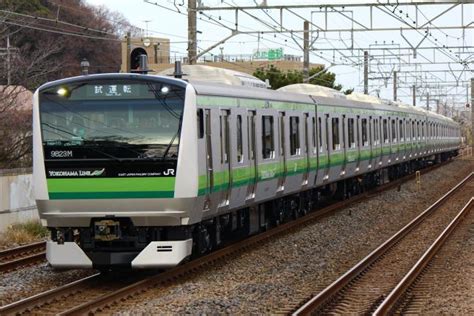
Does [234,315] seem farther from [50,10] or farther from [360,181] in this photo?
[50,10]

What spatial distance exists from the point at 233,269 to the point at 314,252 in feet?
8.10

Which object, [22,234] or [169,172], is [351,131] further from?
[169,172]

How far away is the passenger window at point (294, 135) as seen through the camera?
16875 mm

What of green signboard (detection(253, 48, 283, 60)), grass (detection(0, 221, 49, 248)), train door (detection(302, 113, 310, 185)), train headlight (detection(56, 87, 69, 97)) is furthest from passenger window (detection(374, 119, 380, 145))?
green signboard (detection(253, 48, 283, 60))

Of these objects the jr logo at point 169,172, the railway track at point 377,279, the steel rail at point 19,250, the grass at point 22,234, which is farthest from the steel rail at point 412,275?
the grass at point 22,234

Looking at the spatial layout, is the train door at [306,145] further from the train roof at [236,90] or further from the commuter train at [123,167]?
the commuter train at [123,167]

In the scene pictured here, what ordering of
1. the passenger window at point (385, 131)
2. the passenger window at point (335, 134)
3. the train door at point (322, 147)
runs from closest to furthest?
1. the train door at point (322, 147)
2. the passenger window at point (335, 134)
3. the passenger window at point (385, 131)

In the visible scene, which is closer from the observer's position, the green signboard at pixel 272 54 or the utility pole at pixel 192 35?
the utility pole at pixel 192 35

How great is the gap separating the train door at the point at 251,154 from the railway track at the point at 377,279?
2.15 meters

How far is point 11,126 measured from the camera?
2294 cm

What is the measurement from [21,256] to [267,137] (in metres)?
4.49

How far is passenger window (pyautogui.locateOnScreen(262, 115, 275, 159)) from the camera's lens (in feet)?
48.7

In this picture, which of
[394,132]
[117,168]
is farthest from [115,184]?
[394,132]

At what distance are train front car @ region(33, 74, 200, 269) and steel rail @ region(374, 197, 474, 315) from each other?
265cm
